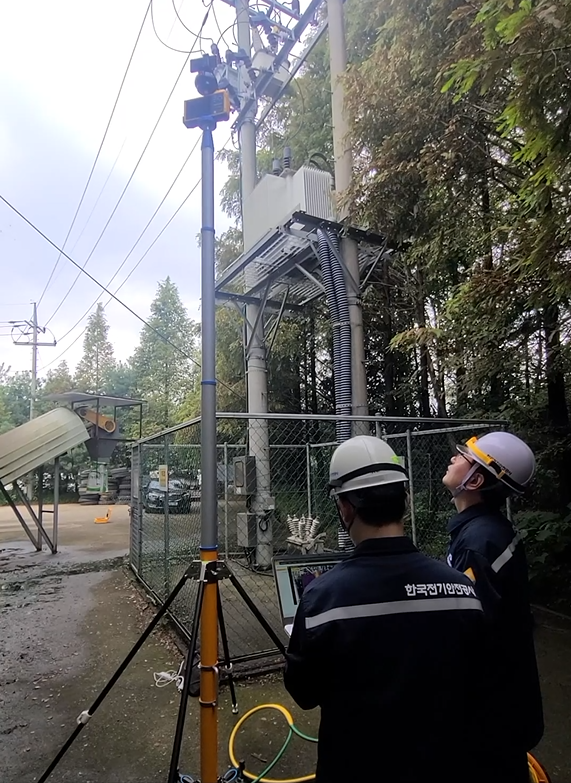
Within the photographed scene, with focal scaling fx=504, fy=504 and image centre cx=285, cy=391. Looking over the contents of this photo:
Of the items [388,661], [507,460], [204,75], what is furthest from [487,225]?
[388,661]

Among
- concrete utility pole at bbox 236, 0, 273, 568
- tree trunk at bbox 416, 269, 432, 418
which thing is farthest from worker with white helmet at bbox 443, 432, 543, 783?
tree trunk at bbox 416, 269, 432, 418

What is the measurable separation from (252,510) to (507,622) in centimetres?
558

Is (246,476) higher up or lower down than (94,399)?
A: lower down

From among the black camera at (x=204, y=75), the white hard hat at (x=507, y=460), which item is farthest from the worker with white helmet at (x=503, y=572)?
the black camera at (x=204, y=75)

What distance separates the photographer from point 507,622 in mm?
1573

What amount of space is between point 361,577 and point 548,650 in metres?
4.09

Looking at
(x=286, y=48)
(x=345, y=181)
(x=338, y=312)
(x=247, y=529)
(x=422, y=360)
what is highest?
(x=286, y=48)

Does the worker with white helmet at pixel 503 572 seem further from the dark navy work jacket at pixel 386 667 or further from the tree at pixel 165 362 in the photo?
the tree at pixel 165 362

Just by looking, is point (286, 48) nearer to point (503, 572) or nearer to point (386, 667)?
point (503, 572)

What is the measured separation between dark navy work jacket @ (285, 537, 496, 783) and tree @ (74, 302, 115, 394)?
→ 39523 millimetres

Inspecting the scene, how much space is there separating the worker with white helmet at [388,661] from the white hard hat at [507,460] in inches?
27.4

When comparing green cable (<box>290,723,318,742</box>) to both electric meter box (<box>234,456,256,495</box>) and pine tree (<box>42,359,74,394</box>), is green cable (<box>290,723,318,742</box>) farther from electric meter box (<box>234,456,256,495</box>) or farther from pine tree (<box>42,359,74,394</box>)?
pine tree (<box>42,359,74,394</box>)

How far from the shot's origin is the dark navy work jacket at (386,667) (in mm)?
1134

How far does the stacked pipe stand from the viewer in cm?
611
